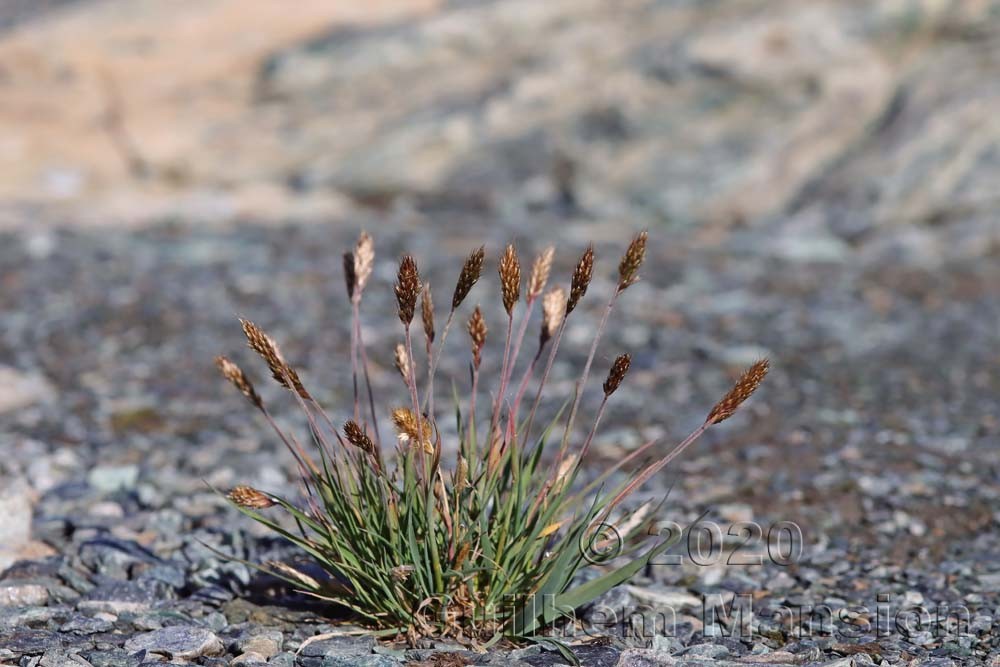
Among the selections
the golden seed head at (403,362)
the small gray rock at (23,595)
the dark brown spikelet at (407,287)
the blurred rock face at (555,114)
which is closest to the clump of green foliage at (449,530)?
the golden seed head at (403,362)

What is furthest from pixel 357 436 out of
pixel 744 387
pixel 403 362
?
pixel 744 387

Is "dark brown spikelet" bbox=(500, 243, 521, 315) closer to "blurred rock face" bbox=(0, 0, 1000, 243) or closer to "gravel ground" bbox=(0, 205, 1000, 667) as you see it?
"gravel ground" bbox=(0, 205, 1000, 667)

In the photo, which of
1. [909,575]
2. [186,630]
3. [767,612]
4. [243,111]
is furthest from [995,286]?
[243,111]

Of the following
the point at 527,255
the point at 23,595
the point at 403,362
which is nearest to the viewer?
the point at 403,362

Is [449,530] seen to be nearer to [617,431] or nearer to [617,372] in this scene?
[617,372]

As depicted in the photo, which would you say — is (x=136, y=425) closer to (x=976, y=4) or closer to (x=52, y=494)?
(x=52, y=494)

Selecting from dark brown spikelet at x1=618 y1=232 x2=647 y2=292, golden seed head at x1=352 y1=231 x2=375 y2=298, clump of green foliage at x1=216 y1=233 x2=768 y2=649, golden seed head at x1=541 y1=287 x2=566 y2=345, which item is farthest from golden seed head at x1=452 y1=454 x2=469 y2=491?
Answer: dark brown spikelet at x1=618 y1=232 x2=647 y2=292

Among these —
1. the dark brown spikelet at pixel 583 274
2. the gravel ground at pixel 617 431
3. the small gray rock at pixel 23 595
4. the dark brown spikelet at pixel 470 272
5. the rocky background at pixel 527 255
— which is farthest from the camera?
the rocky background at pixel 527 255

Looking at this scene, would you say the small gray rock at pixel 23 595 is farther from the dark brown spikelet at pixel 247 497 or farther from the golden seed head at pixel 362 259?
the golden seed head at pixel 362 259
